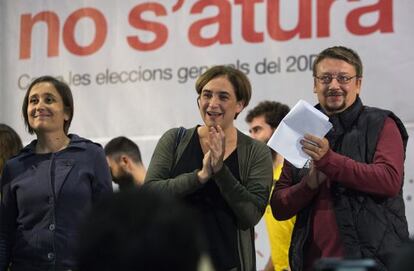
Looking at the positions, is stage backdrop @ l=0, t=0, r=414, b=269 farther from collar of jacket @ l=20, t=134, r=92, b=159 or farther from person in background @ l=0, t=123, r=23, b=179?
collar of jacket @ l=20, t=134, r=92, b=159

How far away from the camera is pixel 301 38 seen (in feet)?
15.9

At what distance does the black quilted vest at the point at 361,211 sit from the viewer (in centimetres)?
304

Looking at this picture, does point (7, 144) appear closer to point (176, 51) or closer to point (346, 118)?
point (176, 51)

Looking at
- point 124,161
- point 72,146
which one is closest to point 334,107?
point 72,146

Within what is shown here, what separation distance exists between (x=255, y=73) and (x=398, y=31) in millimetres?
911

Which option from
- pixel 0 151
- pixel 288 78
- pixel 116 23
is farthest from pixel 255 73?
pixel 0 151

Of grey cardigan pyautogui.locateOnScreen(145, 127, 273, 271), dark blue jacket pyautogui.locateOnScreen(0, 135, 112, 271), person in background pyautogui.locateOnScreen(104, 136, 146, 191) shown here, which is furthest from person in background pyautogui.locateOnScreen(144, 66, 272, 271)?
person in background pyautogui.locateOnScreen(104, 136, 146, 191)

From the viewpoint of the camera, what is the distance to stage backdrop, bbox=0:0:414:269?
462cm

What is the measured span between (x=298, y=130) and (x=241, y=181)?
31cm

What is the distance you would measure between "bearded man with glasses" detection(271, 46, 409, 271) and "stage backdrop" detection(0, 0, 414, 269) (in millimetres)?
1394

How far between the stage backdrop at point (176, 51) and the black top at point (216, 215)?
159 cm

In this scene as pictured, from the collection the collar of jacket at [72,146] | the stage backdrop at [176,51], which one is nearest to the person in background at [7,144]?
the collar of jacket at [72,146]

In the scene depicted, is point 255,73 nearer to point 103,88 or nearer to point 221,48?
point 221,48

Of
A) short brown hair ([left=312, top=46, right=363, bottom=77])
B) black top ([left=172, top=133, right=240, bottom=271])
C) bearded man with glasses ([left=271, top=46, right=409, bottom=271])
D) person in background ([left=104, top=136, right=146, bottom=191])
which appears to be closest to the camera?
bearded man with glasses ([left=271, top=46, right=409, bottom=271])
